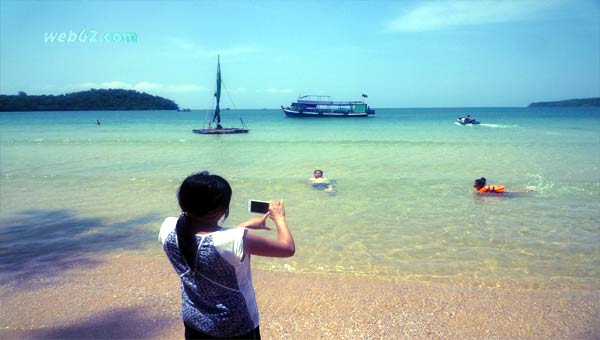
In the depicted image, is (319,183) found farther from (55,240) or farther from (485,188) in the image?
(55,240)

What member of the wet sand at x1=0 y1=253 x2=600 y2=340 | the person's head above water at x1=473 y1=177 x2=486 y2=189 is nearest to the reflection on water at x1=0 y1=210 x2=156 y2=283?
the wet sand at x1=0 y1=253 x2=600 y2=340

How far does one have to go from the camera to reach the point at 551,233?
21.8 feet

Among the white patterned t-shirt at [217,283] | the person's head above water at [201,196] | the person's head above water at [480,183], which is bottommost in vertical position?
the person's head above water at [480,183]

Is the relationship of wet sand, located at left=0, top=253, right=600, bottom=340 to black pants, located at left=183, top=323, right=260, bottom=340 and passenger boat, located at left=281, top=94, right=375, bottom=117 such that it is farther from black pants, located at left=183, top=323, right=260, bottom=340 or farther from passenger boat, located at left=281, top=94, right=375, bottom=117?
passenger boat, located at left=281, top=94, right=375, bottom=117

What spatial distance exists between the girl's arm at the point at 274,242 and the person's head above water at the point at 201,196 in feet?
0.69

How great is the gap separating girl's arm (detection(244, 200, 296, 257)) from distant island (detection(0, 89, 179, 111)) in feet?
494

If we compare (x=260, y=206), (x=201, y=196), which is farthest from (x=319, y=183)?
(x=201, y=196)

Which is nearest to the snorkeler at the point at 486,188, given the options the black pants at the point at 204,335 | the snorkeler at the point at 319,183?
the snorkeler at the point at 319,183

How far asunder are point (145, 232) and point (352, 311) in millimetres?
4495

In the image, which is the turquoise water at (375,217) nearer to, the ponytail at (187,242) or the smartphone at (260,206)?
the smartphone at (260,206)

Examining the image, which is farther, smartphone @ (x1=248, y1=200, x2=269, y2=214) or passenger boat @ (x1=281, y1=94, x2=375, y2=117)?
passenger boat @ (x1=281, y1=94, x2=375, y2=117)

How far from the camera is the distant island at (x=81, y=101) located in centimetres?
12226

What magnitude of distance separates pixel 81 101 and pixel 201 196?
158961 millimetres

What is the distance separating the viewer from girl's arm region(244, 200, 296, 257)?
1678 mm
